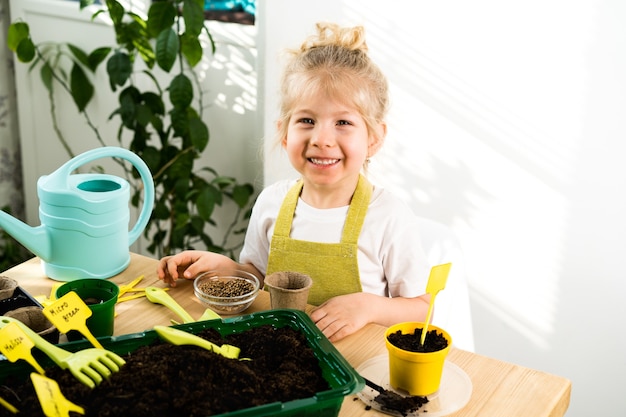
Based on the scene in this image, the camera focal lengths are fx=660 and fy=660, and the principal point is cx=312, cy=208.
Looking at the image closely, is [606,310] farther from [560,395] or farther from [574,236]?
[560,395]

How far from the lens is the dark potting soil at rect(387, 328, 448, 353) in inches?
40.3

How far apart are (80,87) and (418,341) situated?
2.29 metres

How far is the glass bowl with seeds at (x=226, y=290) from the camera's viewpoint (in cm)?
128

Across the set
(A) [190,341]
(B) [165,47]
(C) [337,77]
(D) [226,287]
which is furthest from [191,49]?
(A) [190,341]

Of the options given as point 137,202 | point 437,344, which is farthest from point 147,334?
point 137,202

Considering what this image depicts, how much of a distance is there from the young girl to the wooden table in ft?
0.34

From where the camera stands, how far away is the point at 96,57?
8.99ft

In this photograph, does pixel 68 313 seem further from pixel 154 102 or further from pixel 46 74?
pixel 46 74

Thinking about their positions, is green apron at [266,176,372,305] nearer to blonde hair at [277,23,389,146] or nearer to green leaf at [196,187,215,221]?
blonde hair at [277,23,389,146]

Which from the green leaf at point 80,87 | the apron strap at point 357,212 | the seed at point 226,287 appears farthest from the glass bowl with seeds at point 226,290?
the green leaf at point 80,87

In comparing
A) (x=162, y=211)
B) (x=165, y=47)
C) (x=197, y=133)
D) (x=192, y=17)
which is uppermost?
(x=192, y=17)

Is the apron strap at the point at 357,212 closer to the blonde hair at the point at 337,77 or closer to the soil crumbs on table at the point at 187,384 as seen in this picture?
the blonde hair at the point at 337,77

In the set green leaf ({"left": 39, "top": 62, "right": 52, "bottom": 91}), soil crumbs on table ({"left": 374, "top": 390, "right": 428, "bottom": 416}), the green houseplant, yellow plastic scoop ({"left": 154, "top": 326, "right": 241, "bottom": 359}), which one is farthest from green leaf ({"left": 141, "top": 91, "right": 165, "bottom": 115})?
soil crumbs on table ({"left": 374, "top": 390, "right": 428, "bottom": 416})

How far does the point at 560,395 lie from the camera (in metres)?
1.05
